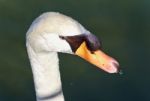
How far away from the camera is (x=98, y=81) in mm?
4875

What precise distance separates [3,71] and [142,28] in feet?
4.51

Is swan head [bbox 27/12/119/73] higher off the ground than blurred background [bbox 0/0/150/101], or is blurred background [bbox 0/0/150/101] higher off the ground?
swan head [bbox 27/12/119/73]

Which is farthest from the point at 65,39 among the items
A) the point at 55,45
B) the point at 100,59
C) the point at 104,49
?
the point at 104,49

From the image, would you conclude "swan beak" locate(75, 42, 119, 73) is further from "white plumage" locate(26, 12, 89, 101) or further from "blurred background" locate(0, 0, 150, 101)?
"blurred background" locate(0, 0, 150, 101)

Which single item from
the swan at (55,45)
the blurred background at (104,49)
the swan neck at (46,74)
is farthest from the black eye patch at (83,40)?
the blurred background at (104,49)

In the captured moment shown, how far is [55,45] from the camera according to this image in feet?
9.39

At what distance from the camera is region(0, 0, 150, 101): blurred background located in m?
4.80

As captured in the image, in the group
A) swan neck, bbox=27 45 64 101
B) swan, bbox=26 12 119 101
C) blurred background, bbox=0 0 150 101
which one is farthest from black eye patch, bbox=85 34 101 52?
blurred background, bbox=0 0 150 101

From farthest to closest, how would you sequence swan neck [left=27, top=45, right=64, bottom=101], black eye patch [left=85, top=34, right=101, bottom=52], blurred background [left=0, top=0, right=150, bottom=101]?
blurred background [left=0, top=0, right=150, bottom=101], swan neck [left=27, top=45, right=64, bottom=101], black eye patch [left=85, top=34, right=101, bottom=52]

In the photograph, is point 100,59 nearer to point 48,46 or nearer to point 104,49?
point 48,46

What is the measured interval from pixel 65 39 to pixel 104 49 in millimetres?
2469

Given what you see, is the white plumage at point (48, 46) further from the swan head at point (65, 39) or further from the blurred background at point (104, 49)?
the blurred background at point (104, 49)

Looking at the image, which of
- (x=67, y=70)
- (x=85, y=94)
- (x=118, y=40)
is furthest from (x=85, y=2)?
(x=85, y=94)

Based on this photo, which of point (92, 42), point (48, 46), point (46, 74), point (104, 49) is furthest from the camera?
point (104, 49)
